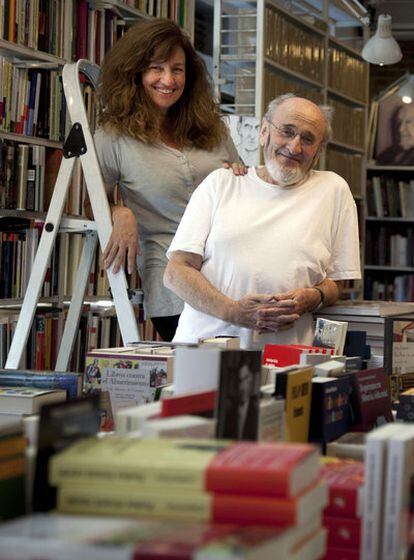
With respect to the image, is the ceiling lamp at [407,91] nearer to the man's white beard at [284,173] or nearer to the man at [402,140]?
the man at [402,140]

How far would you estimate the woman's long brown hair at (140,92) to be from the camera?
3447 millimetres

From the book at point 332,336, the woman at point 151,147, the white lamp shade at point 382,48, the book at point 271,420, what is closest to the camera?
the book at point 271,420

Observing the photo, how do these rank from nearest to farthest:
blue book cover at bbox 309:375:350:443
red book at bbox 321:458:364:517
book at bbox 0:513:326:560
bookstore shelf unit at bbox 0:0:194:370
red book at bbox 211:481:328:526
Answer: book at bbox 0:513:326:560 < red book at bbox 211:481:328:526 < red book at bbox 321:458:364:517 < blue book cover at bbox 309:375:350:443 < bookstore shelf unit at bbox 0:0:194:370

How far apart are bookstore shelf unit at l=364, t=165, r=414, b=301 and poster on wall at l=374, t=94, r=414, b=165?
208mm

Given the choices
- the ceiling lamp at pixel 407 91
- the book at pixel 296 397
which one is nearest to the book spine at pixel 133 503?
the book at pixel 296 397

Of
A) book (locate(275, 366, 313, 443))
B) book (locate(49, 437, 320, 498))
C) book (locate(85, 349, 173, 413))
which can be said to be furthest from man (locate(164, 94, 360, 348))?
book (locate(49, 437, 320, 498))

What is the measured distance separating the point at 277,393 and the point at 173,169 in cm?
185

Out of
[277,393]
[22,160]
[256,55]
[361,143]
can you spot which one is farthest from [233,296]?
[361,143]

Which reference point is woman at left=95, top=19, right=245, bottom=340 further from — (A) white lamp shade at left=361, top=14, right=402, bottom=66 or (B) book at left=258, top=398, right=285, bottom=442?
(A) white lamp shade at left=361, top=14, right=402, bottom=66

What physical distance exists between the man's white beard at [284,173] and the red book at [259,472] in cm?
188

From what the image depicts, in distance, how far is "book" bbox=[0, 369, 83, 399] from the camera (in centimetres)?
224

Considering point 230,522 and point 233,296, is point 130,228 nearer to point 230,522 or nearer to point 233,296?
point 233,296

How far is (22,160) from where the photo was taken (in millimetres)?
4258

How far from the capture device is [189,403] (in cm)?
147
